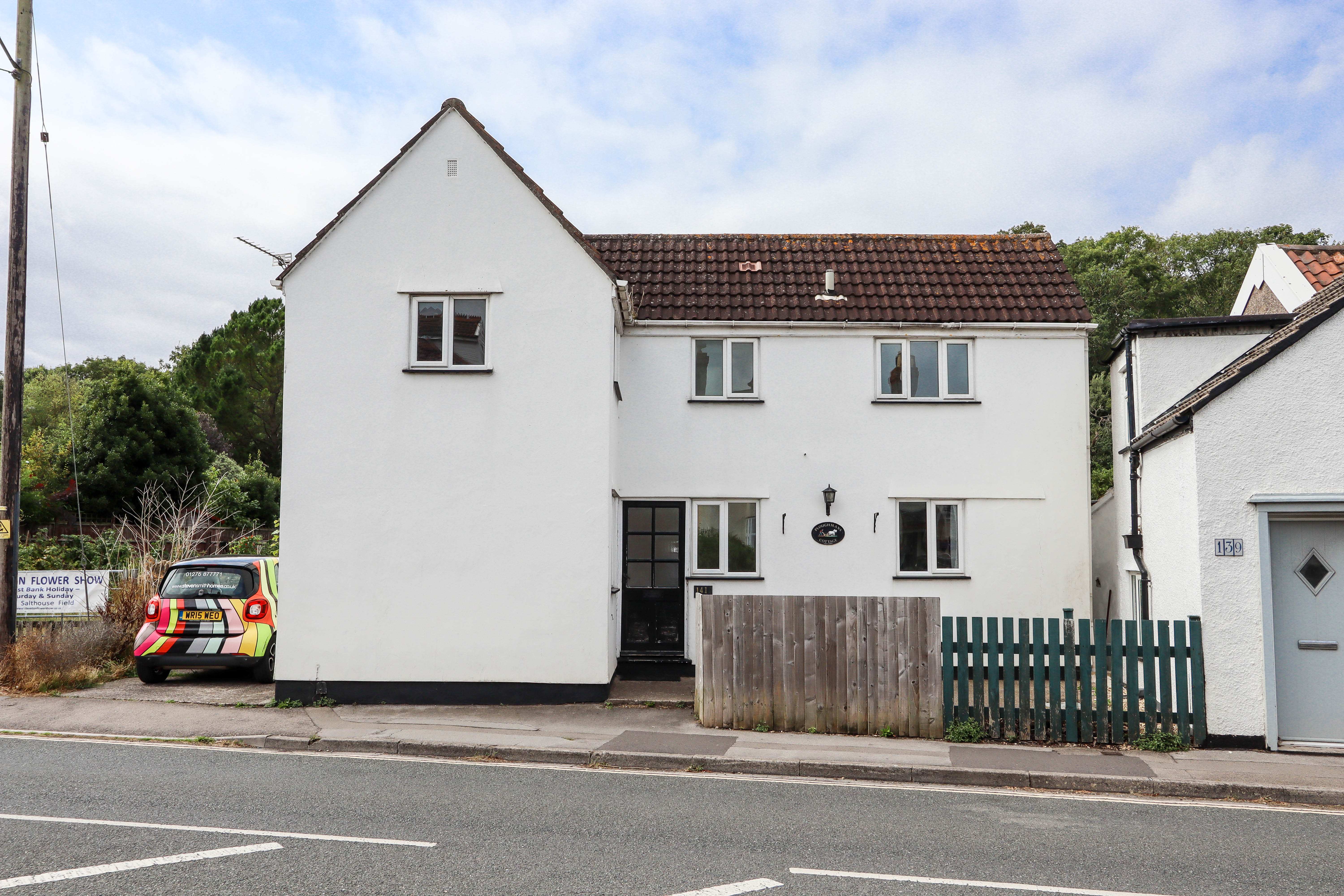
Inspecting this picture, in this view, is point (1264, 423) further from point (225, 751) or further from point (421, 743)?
point (225, 751)

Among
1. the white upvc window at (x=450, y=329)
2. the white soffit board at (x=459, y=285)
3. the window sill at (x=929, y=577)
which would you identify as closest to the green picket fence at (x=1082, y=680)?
the window sill at (x=929, y=577)

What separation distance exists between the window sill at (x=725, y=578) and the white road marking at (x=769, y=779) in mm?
5089

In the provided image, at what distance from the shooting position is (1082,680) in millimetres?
9641

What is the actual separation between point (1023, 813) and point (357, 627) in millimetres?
8019

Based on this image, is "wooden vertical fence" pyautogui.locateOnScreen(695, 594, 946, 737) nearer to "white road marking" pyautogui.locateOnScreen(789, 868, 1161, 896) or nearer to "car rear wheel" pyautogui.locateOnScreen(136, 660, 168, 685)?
"white road marking" pyautogui.locateOnScreen(789, 868, 1161, 896)

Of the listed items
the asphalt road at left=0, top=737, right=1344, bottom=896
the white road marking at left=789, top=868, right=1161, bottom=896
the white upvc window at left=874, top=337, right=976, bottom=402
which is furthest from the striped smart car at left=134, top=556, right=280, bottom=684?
the white upvc window at left=874, top=337, right=976, bottom=402

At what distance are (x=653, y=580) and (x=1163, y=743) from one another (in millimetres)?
7037

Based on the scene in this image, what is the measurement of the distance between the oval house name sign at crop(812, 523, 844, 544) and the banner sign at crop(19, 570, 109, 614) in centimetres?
1126

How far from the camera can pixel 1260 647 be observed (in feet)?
30.4

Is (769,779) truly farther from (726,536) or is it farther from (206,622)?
(206,622)

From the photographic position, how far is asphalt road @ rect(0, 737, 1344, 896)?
18.2 ft

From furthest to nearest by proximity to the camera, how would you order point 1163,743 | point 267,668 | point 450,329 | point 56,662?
point 267,668, point 56,662, point 450,329, point 1163,743

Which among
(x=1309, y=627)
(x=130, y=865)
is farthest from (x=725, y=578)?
(x=130, y=865)

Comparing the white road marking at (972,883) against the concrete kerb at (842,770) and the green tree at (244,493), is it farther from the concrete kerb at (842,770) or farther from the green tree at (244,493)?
the green tree at (244,493)
